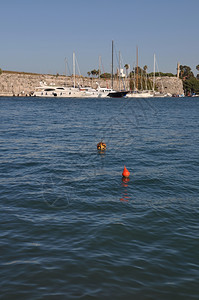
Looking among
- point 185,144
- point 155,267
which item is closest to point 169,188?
point 155,267

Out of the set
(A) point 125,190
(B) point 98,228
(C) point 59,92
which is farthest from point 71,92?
→ (B) point 98,228

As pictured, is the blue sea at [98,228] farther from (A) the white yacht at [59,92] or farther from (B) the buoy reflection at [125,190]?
(A) the white yacht at [59,92]

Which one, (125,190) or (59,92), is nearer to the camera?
(125,190)

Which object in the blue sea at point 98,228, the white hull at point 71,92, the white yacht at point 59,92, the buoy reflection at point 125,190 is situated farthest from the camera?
the white hull at point 71,92

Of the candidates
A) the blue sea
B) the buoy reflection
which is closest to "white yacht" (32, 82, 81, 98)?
the blue sea

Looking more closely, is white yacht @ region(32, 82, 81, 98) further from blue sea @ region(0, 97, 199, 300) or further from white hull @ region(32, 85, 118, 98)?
blue sea @ region(0, 97, 199, 300)

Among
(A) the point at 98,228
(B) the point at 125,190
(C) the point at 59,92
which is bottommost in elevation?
(A) the point at 98,228

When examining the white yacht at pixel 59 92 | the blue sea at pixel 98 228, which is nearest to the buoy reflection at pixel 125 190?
the blue sea at pixel 98 228

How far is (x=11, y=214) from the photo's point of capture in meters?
11.2

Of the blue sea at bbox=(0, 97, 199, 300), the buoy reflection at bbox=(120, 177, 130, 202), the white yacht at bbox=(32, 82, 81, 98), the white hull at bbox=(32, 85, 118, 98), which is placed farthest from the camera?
the white hull at bbox=(32, 85, 118, 98)

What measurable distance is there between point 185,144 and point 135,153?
6.36 metres

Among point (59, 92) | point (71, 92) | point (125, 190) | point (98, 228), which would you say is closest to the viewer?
point (98, 228)

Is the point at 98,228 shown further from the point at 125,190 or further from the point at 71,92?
the point at 71,92

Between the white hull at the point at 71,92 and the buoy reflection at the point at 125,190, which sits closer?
the buoy reflection at the point at 125,190
